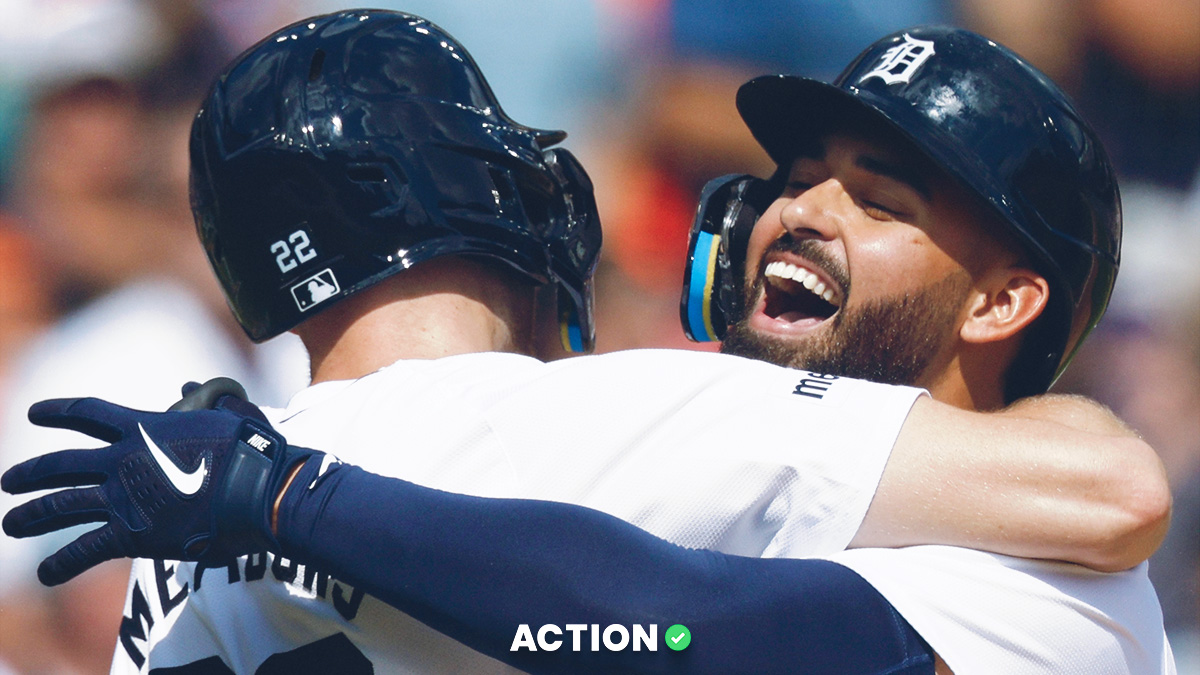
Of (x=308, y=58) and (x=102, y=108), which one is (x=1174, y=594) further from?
(x=102, y=108)

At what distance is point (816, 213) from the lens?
7.48 ft

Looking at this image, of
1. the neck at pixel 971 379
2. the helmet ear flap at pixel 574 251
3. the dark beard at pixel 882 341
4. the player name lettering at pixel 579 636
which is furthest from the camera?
the neck at pixel 971 379

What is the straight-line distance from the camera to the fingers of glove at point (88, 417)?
1.51 meters

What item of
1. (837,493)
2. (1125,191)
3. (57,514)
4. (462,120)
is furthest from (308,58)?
(1125,191)

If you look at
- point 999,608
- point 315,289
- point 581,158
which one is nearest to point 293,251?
point 315,289

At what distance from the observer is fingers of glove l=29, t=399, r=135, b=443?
1.51 m

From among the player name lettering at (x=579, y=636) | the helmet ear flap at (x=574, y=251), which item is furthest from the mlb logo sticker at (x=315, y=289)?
the player name lettering at (x=579, y=636)

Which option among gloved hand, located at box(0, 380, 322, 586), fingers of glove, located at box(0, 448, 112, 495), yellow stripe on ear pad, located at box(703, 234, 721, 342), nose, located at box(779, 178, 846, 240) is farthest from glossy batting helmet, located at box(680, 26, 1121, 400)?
fingers of glove, located at box(0, 448, 112, 495)

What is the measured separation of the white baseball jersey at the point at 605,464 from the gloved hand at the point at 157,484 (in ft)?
0.62

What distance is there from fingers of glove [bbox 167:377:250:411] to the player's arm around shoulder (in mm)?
933

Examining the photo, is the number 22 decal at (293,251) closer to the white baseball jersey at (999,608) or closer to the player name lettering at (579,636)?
the player name lettering at (579,636)

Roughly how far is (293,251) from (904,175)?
1.19 m

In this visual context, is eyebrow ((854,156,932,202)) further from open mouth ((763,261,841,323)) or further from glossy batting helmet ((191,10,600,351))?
glossy batting helmet ((191,10,600,351))

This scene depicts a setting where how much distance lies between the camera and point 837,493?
1.52m
